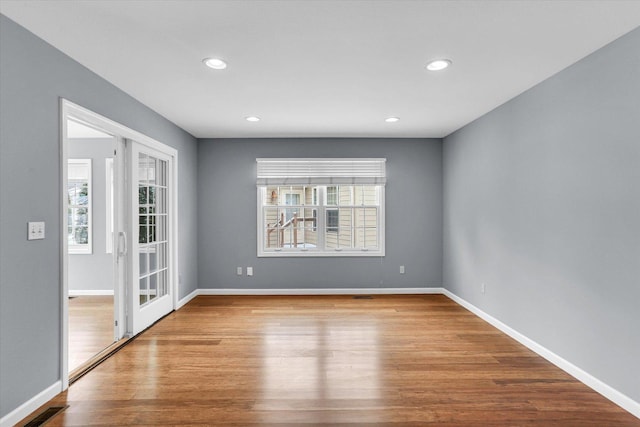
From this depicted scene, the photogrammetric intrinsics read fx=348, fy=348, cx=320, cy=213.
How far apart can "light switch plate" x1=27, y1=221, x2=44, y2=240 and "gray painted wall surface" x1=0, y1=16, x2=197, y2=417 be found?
0.03 m

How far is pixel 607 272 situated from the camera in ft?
8.05

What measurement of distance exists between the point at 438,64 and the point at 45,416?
3.72 m

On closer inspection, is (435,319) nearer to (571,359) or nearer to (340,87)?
(571,359)

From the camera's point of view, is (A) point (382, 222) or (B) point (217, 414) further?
(A) point (382, 222)

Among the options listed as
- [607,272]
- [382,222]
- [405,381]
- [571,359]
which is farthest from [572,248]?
[382,222]

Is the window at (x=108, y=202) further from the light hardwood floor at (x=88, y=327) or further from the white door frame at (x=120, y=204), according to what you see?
the white door frame at (x=120, y=204)

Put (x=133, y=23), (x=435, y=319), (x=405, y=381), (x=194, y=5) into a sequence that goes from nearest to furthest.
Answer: (x=194, y=5) → (x=133, y=23) → (x=405, y=381) → (x=435, y=319)

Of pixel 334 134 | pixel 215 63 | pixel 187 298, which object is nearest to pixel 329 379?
pixel 215 63

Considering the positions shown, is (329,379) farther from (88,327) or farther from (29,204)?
(88,327)

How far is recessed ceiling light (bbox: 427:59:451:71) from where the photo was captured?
272 cm

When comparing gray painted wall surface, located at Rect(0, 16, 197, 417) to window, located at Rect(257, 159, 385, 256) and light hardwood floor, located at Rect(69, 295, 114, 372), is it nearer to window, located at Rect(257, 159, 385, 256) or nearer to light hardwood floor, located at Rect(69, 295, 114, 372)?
light hardwood floor, located at Rect(69, 295, 114, 372)

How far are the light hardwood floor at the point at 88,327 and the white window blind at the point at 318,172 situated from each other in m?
2.76

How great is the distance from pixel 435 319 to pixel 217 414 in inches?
111

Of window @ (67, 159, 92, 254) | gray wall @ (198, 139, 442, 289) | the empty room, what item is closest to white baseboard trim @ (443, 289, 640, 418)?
the empty room
